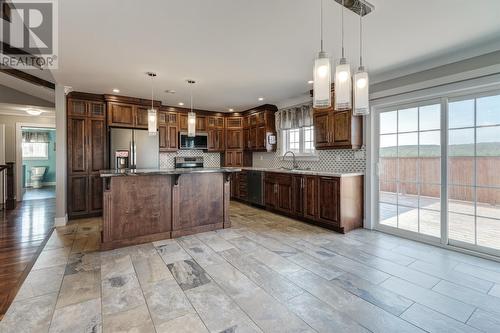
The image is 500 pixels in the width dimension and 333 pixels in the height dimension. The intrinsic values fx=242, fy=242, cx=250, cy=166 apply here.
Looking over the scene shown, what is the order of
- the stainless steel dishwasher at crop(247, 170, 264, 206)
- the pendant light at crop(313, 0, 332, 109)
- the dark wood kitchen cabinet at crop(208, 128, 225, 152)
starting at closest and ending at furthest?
the pendant light at crop(313, 0, 332, 109) → the stainless steel dishwasher at crop(247, 170, 264, 206) → the dark wood kitchen cabinet at crop(208, 128, 225, 152)

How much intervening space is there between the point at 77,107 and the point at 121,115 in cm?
77

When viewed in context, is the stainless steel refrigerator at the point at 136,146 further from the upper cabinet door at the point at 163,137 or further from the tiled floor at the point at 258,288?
the tiled floor at the point at 258,288

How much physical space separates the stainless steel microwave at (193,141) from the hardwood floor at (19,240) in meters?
3.07

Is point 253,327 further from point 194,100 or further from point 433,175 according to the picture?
point 194,100

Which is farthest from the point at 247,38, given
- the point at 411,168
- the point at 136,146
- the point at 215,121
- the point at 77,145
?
the point at 215,121

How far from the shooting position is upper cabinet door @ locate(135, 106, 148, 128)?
5.34 metres

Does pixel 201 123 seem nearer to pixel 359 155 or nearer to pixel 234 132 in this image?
pixel 234 132

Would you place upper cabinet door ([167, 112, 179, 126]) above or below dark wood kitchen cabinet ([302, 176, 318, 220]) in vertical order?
above

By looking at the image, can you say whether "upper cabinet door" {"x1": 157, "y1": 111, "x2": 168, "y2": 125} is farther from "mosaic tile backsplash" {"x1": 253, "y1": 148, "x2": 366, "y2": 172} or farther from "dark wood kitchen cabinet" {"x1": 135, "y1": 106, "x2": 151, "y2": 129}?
"mosaic tile backsplash" {"x1": 253, "y1": 148, "x2": 366, "y2": 172}

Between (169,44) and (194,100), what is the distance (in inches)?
110

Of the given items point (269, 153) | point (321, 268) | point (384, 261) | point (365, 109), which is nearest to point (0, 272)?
point (321, 268)

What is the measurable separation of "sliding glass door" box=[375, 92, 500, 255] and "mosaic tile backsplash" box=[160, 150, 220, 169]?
14.5ft

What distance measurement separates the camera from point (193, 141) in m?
6.34

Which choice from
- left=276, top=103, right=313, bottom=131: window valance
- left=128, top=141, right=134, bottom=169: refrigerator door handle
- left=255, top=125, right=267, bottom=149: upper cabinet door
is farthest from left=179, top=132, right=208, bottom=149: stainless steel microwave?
left=276, top=103, right=313, bottom=131: window valance
